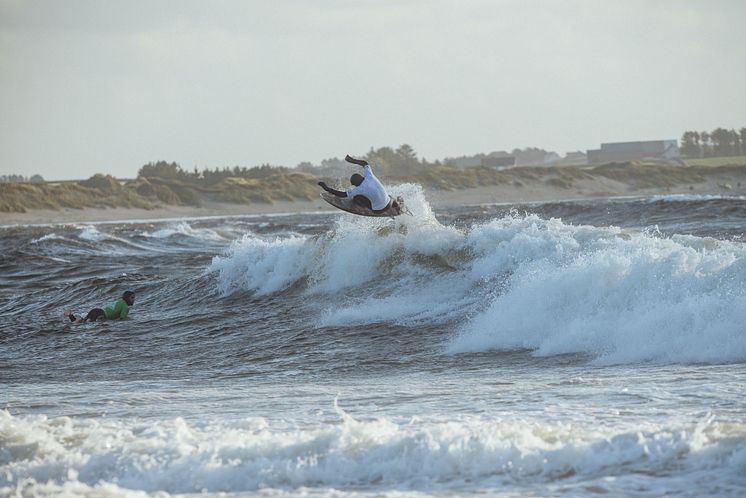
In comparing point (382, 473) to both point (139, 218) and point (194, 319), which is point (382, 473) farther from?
point (139, 218)

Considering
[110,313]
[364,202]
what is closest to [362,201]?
[364,202]

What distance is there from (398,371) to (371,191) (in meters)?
6.71

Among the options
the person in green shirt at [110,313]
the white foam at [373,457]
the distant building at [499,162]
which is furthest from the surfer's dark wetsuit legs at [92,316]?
the distant building at [499,162]

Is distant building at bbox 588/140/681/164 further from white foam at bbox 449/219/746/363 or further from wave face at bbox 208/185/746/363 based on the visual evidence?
white foam at bbox 449/219/746/363

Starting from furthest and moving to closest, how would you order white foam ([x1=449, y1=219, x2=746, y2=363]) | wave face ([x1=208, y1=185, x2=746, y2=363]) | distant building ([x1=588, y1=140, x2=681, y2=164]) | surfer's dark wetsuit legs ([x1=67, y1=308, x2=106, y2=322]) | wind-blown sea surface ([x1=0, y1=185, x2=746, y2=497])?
distant building ([x1=588, y1=140, x2=681, y2=164]) < surfer's dark wetsuit legs ([x1=67, y1=308, x2=106, y2=322]) < wave face ([x1=208, y1=185, x2=746, y2=363]) < white foam ([x1=449, y1=219, x2=746, y2=363]) < wind-blown sea surface ([x1=0, y1=185, x2=746, y2=497])

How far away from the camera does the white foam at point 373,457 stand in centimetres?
693

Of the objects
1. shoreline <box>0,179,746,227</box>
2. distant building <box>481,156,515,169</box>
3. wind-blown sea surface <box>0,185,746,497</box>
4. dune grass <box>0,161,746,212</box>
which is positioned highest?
distant building <box>481,156,515,169</box>

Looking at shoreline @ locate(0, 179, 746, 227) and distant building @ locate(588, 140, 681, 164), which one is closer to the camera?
shoreline @ locate(0, 179, 746, 227)

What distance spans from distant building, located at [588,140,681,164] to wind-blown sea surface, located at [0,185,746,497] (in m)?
113

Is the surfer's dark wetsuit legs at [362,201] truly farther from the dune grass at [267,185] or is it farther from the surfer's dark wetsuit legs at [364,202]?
the dune grass at [267,185]

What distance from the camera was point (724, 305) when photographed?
11.8 meters

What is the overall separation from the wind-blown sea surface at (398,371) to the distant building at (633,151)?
113070mm

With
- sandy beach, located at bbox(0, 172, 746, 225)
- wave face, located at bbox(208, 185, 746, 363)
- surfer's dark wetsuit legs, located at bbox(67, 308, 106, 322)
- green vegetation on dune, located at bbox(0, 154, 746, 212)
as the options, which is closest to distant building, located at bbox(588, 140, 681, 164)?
green vegetation on dune, located at bbox(0, 154, 746, 212)

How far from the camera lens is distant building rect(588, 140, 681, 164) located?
130m
